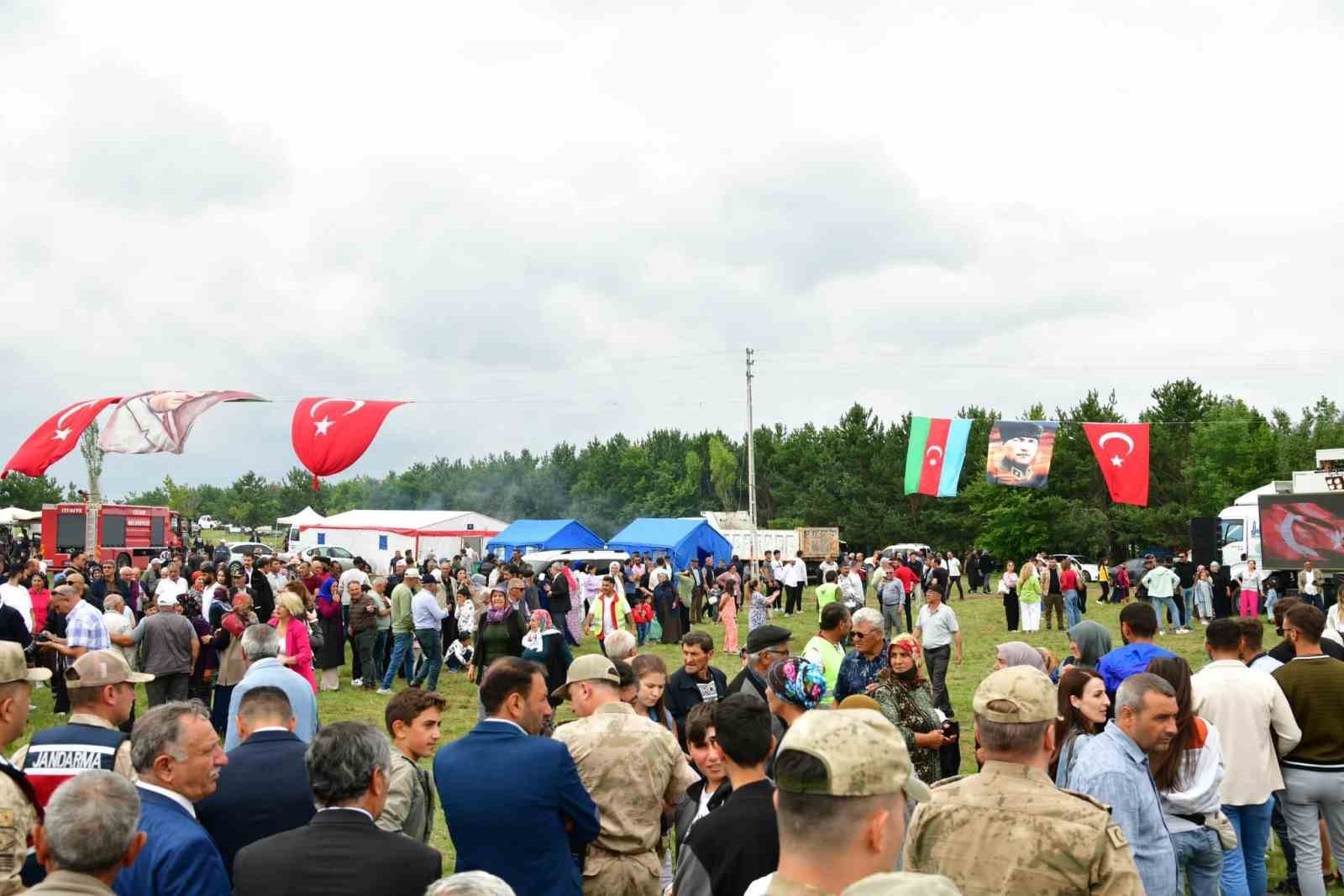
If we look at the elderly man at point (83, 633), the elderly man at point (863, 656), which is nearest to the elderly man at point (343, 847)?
the elderly man at point (863, 656)

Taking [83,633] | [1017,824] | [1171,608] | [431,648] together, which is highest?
[1017,824]

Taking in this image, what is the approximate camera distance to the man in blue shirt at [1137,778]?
3721mm

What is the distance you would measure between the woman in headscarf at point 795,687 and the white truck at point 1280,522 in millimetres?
20816

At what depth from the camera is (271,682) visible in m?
5.66

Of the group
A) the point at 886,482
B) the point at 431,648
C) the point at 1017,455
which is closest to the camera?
the point at 431,648

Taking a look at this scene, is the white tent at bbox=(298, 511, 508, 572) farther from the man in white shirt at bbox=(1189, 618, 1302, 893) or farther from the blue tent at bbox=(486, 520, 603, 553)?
the man in white shirt at bbox=(1189, 618, 1302, 893)

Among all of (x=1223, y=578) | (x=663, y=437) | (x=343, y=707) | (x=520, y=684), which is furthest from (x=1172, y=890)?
(x=663, y=437)

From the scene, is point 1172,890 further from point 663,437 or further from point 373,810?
point 663,437

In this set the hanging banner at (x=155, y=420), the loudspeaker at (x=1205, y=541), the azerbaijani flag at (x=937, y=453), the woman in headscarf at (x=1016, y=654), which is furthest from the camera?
the loudspeaker at (x=1205, y=541)

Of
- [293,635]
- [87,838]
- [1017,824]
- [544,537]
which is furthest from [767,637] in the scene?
[544,537]

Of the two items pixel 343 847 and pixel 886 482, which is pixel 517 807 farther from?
pixel 886 482

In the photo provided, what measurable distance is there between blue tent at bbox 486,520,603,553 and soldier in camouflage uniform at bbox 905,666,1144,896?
31.6 meters

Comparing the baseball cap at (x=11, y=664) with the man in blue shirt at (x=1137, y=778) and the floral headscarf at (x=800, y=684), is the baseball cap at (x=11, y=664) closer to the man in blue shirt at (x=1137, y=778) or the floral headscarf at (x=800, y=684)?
the floral headscarf at (x=800, y=684)

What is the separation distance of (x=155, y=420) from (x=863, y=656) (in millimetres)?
12726
